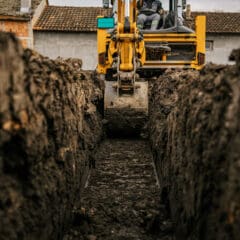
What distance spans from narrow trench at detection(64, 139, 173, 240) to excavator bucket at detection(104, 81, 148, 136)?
841 millimetres

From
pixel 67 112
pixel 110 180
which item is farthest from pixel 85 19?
pixel 67 112

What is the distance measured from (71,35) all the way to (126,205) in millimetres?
21348

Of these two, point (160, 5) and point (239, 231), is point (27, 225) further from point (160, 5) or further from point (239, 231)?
point (160, 5)

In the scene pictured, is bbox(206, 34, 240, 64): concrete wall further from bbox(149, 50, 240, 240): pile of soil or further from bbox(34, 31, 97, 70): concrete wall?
bbox(149, 50, 240, 240): pile of soil

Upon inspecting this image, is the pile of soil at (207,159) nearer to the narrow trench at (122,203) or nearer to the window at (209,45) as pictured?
the narrow trench at (122,203)

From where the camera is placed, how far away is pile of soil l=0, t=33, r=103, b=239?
9.87 feet

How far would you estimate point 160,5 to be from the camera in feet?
40.5

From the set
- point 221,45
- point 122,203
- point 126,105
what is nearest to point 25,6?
point 221,45

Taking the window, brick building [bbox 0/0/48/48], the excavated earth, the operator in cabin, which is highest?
brick building [bbox 0/0/48/48]

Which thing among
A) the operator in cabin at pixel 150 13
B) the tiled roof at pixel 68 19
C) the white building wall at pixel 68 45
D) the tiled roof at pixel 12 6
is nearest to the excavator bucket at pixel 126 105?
the operator in cabin at pixel 150 13

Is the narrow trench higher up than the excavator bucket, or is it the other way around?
the excavator bucket

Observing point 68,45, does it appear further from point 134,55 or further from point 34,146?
point 34,146

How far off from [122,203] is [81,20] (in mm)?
22642

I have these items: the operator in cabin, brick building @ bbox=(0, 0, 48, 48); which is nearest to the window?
brick building @ bbox=(0, 0, 48, 48)
